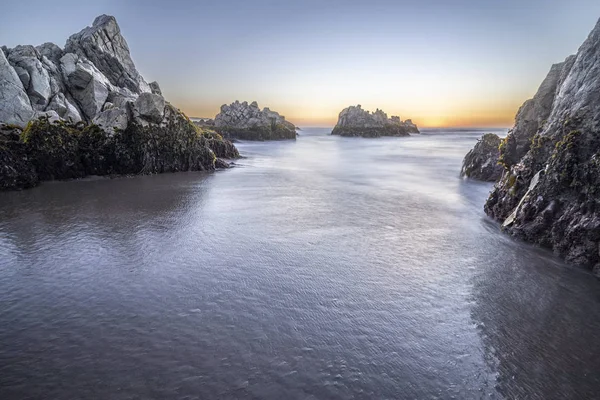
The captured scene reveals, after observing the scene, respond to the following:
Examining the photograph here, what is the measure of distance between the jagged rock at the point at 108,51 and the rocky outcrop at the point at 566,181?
44.4 metres

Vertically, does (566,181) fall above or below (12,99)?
below

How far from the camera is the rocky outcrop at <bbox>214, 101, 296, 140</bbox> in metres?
97.4

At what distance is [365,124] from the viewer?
14875 centimetres

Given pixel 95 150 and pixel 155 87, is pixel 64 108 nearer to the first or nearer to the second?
pixel 95 150

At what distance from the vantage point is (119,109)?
1093 inches

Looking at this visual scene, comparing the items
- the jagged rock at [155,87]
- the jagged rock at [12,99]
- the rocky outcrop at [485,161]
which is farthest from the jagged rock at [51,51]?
the rocky outcrop at [485,161]

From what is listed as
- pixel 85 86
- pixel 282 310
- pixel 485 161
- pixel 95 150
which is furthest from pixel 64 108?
pixel 485 161

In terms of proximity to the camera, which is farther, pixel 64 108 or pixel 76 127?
pixel 64 108

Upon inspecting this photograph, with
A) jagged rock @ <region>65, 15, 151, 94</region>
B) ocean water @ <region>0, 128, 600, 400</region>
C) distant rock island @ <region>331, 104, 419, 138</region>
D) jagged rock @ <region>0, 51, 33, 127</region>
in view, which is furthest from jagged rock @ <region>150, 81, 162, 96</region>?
distant rock island @ <region>331, 104, 419, 138</region>

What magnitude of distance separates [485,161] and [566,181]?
19766mm

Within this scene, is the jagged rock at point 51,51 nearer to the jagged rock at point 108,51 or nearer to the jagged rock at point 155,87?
the jagged rock at point 108,51

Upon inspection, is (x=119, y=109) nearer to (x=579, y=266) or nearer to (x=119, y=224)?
(x=119, y=224)

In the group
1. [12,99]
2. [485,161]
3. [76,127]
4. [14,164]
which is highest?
[12,99]

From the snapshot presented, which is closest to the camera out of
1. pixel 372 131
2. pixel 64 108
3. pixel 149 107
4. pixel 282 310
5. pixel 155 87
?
pixel 282 310
